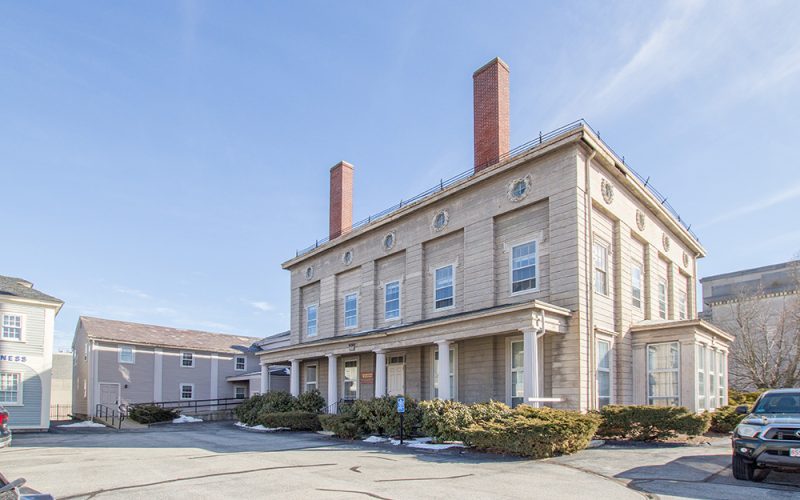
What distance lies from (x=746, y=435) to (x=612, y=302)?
9865 mm

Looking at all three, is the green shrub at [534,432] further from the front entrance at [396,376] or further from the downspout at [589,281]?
the front entrance at [396,376]

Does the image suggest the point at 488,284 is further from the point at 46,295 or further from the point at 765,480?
the point at 46,295

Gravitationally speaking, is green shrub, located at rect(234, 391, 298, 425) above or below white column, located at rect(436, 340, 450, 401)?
below

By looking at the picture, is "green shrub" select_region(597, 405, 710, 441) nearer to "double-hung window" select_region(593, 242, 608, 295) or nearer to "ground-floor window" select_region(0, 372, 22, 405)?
"double-hung window" select_region(593, 242, 608, 295)

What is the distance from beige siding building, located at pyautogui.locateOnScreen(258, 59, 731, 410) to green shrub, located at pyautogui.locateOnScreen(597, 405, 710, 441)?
1042 millimetres

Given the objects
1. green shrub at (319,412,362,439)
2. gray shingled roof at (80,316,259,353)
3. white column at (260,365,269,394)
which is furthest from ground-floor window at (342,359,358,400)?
gray shingled roof at (80,316,259,353)

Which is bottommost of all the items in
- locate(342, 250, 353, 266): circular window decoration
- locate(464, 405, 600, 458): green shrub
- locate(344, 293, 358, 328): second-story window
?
locate(464, 405, 600, 458): green shrub

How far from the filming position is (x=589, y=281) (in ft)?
60.3

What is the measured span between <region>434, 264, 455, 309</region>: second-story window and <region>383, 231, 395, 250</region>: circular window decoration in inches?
128

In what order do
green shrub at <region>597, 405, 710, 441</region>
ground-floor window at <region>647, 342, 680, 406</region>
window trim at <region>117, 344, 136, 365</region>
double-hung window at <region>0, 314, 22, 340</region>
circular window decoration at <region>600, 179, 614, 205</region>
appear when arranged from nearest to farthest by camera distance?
green shrub at <region>597, 405, 710, 441</region> < ground-floor window at <region>647, 342, 680, 406</region> < circular window decoration at <region>600, 179, 614, 205</region> < double-hung window at <region>0, 314, 22, 340</region> < window trim at <region>117, 344, 136, 365</region>

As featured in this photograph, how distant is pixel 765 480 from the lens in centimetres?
1061

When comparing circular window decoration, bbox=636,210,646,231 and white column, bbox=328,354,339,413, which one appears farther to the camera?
white column, bbox=328,354,339,413

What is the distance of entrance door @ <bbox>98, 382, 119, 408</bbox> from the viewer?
3862cm

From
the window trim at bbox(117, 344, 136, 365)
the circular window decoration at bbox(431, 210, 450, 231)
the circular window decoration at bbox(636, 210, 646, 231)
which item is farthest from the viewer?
the window trim at bbox(117, 344, 136, 365)
